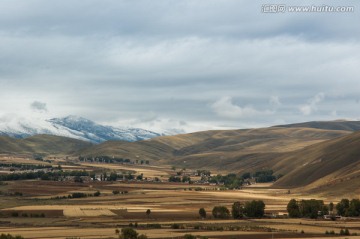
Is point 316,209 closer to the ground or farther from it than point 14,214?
farther from it

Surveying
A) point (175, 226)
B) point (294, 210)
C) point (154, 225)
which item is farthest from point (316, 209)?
point (154, 225)

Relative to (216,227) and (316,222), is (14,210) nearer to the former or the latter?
(216,227)

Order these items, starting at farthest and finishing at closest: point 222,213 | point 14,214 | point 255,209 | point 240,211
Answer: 1. point 255,209
2. point 240,211
3. point 14,214
4. point 222,213

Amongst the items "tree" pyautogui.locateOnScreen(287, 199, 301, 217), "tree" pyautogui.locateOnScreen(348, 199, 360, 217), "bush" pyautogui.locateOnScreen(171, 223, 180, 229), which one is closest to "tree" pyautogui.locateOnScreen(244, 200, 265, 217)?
"tree" pyautogui.locateOnScreen(287, 199, 301, 217)

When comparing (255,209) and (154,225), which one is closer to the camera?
(154,225)

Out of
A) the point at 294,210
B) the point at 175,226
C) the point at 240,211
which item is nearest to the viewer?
the point at 175,226

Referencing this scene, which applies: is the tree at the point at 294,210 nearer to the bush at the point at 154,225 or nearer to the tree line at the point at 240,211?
the tree line at the point at 240,211

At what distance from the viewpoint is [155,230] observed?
132500mm

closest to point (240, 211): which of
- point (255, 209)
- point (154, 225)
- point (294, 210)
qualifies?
point (255, 209)

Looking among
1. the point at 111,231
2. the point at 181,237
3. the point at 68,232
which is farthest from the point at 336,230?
the point at 68,232

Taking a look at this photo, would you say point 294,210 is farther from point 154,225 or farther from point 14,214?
point 14,214

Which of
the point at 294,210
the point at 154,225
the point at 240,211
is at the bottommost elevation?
the point at 154,225

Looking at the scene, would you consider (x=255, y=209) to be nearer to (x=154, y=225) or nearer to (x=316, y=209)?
(x=316, y=209)

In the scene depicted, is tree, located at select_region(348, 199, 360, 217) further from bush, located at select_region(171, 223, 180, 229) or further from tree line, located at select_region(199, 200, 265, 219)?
bush, located at select_region(171, 223, 180, 229)
